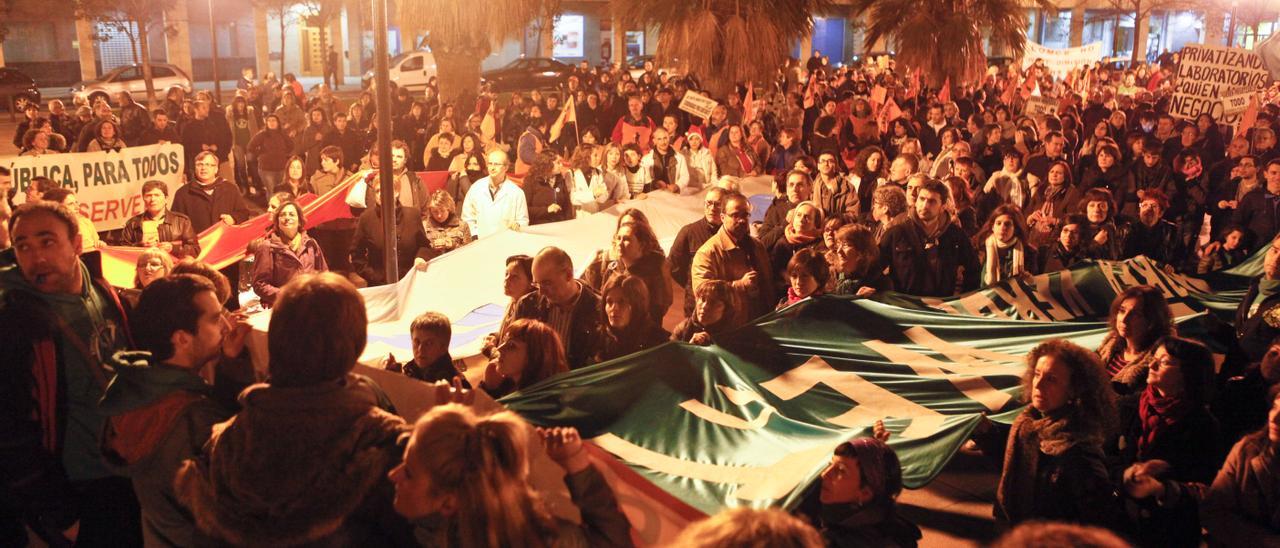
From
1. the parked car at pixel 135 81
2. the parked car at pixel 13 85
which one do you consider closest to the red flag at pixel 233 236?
the parked car at pixel 135 81

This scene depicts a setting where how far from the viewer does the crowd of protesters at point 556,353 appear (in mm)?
2725

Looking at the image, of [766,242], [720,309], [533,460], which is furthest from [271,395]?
[766,242]

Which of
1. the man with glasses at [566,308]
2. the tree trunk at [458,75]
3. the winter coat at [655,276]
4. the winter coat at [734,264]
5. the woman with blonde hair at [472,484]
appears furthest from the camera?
the tree trunk at [458,75]

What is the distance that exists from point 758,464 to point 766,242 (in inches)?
146

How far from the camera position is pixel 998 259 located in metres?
7.34

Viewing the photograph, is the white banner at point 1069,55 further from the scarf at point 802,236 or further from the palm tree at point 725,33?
the scarf at point 802,236

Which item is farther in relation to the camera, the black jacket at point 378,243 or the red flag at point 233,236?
the black jacket at point 378,243

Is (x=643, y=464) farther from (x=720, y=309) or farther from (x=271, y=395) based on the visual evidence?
(x=271, y=395)

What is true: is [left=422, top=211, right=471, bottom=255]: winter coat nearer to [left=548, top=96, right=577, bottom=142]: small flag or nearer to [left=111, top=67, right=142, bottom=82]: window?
[left=548, top=96, right=577, bottom=142]: small flag

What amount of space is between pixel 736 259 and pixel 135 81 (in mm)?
31486

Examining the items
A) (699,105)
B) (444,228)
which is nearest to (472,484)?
(444,228)

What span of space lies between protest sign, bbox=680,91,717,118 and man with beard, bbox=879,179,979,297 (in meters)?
7.45

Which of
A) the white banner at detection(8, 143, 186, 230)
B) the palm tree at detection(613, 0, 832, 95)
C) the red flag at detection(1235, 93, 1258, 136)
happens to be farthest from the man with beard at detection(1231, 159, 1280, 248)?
the white banner at detection(8, 143, 186, 230)

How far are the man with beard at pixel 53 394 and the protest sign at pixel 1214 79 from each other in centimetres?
1384
